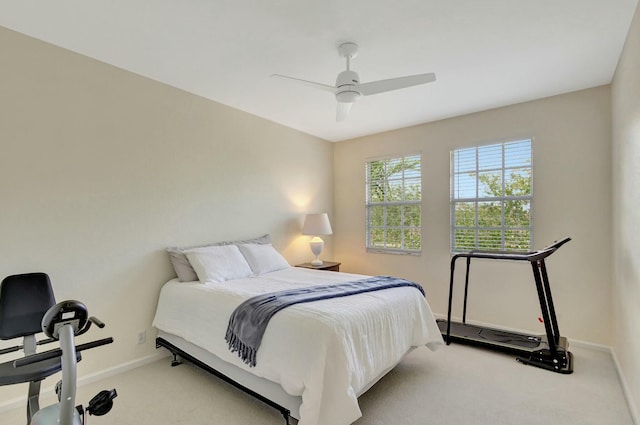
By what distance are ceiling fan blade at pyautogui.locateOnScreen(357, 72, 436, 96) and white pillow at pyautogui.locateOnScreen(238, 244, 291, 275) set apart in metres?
2.11

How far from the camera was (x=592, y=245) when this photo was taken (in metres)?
3.30

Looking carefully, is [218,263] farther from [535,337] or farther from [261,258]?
[535,337]

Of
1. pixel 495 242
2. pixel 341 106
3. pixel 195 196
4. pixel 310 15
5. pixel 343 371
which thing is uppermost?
pixel 310 15

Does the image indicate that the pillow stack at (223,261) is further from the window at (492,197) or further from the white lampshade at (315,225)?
the window at (492,197)

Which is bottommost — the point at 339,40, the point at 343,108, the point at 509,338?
the point at 509,338

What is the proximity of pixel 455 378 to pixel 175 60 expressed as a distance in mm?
3621

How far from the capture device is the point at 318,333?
75.6 inches

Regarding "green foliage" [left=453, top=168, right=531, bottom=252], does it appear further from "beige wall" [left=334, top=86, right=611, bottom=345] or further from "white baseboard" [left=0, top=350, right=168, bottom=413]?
"white baseboard" [left=0, top=350, right=168, bottom=413]

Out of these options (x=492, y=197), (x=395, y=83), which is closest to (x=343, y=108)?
(x=395, y=83)

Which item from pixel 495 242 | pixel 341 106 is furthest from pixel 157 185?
pixel 495 242

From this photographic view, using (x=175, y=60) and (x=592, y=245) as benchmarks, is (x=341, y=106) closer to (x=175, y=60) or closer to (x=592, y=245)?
(x=175, y=60)

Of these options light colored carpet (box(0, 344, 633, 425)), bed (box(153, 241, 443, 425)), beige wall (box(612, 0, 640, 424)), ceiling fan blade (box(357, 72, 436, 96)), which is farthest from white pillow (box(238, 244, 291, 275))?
beige wall (box(612, 0, 640, 424))

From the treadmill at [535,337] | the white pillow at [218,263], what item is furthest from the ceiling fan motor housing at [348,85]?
the treadmill at [535,337]

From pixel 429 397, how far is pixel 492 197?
2.55 meters
